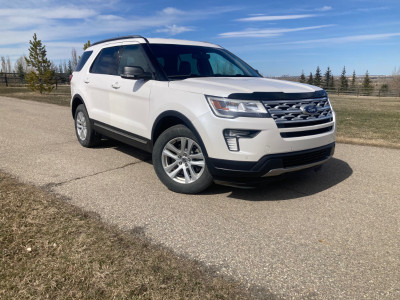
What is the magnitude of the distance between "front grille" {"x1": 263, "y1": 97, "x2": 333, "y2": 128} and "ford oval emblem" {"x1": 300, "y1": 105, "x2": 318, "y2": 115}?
31 mm

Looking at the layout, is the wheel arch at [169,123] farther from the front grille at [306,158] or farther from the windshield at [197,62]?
the front grille at [306,158]

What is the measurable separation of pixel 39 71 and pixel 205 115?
25.7 m

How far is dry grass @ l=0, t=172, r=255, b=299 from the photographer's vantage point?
7.48ft

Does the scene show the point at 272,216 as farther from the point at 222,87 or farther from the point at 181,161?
the point at 222,87

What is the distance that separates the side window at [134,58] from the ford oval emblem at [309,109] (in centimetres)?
211

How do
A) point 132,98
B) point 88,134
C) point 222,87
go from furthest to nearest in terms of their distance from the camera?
point 88,134 < point 132,98 < point 222,87

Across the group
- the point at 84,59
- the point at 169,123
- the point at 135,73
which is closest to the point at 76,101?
the point at 84,59

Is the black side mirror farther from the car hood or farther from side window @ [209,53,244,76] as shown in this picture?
side window @ [209,53,244,76]

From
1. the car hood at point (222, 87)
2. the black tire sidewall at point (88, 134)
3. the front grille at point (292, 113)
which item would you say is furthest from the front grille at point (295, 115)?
the black tire sidewall at point (88, 134)

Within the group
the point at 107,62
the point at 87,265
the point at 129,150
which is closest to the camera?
the point at 87,265

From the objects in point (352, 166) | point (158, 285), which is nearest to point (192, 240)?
point (158, 285)

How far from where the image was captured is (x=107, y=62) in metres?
5.58

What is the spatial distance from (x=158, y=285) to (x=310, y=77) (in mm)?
88253

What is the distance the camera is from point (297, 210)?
12.0 feet
